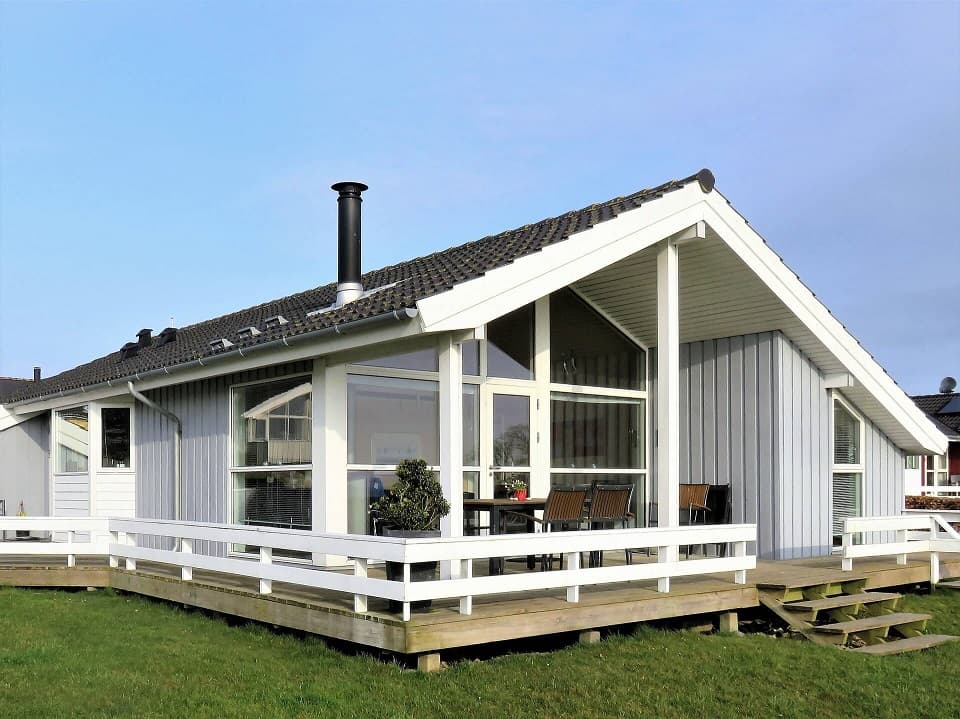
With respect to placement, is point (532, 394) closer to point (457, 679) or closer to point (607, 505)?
point (607, 505)

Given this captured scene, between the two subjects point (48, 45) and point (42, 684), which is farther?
point (48, 45)

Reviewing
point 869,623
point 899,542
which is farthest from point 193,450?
point 899,542

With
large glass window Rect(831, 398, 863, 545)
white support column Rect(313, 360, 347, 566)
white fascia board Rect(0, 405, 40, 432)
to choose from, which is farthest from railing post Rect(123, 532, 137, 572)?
large glass window Rect(831, 398, 863, 545)

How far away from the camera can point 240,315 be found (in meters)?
16.8

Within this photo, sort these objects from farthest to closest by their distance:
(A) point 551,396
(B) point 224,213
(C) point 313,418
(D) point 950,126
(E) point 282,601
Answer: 1. (D) point 950,126
2. (B) point 224,213
3. (A) point 551,396
4. (C) point 313,418
5. (E) point 282,601

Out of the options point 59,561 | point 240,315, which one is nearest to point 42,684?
point 59,561

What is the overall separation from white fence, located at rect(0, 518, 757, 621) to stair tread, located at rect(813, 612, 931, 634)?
2.80 feet

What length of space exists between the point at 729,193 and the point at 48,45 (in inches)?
303

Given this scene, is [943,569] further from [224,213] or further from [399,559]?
[224,213]

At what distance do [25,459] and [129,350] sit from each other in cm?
228

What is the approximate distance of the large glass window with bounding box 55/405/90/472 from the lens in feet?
44.7

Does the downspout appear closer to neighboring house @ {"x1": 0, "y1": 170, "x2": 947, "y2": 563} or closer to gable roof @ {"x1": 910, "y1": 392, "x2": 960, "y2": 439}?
neighboring house @ {"x1": 0, "y1": 170, "x2": 947, "y2": 563}

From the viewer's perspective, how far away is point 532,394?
11.4m

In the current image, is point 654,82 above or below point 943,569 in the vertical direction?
above
